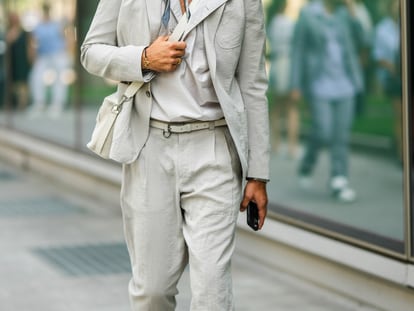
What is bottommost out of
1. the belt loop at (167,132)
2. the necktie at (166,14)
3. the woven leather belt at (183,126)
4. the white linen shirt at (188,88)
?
the belt loop at (167,132)

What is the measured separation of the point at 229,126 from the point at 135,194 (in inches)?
17.9

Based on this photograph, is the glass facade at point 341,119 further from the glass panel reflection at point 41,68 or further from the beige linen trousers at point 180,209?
the glass panel reflection at point 41,68

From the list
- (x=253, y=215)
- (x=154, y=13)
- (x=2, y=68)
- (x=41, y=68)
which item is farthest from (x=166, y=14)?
(x=2, y=68)

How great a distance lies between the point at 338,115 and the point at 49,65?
18.9ft

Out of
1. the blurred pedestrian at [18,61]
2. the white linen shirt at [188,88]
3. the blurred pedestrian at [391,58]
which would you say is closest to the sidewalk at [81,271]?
the blurred pedestrian at [391,58]

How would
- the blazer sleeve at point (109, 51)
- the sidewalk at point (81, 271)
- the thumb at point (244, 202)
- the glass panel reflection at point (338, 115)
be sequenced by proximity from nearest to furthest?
the blazer sleeve at point (109, 51) < the thumb at point (244, 202) < the sidewalk at point (81, 271) < the glass panel reflection at point (338, 115)

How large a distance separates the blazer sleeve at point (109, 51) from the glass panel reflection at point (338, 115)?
2389mm

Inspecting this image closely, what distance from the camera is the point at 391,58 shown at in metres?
6.11

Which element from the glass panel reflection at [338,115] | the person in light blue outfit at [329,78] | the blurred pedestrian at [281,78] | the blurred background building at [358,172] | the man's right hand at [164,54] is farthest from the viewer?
the blurred pedestrian at [281,78]

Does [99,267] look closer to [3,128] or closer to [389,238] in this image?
[389,238]

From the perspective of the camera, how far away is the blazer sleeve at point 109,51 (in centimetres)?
381

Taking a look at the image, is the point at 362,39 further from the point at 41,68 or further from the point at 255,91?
the point at 41,68

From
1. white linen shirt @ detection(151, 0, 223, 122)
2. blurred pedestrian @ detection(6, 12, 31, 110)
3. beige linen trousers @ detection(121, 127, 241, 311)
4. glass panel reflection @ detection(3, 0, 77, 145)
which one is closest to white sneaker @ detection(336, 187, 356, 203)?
beige linen trousers @ detection(121, 127, 241, 311)

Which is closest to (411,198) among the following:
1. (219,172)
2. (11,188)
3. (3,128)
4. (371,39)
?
(371,39)
